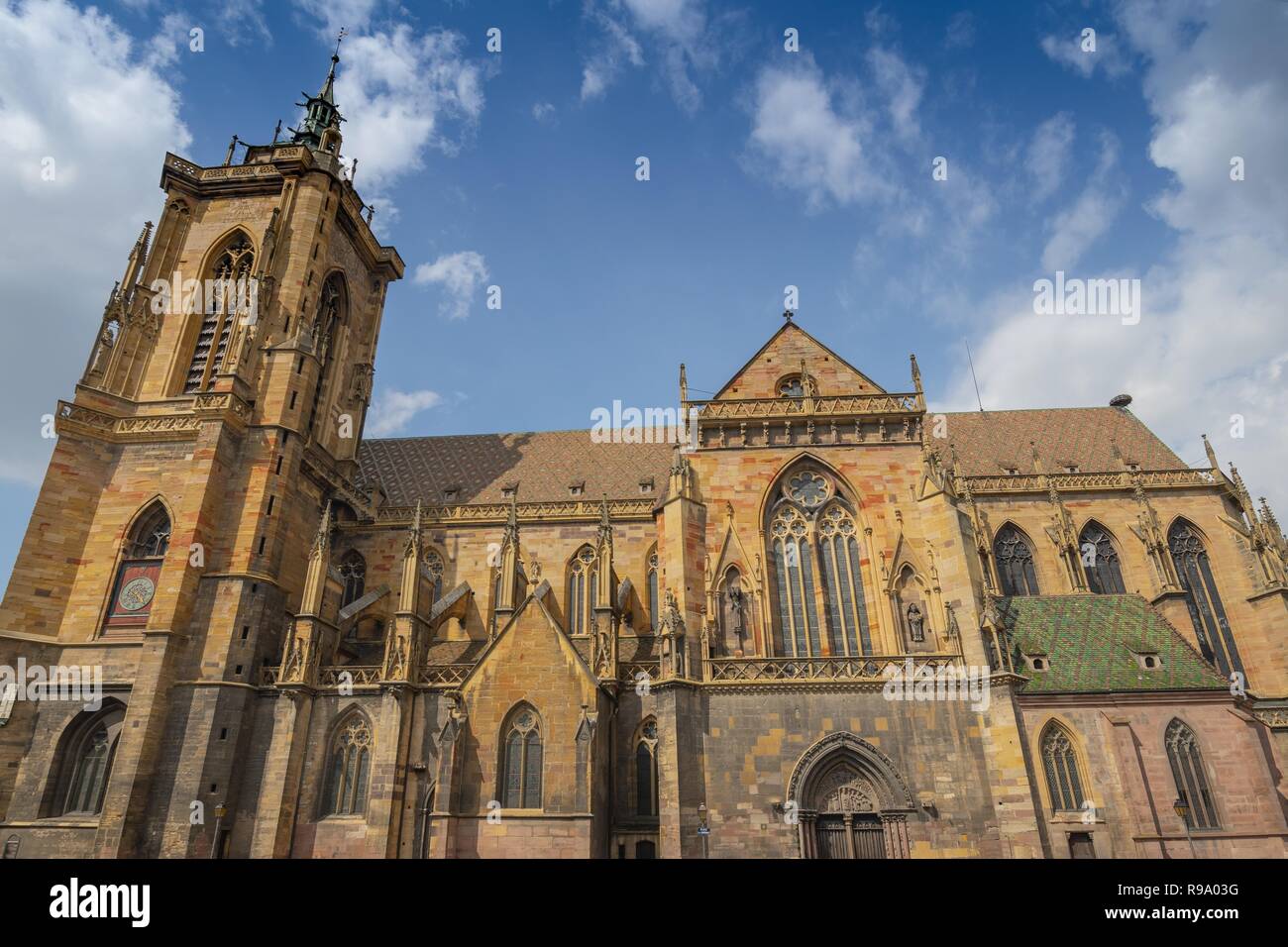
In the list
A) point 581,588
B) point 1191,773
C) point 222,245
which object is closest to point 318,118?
point 222,245

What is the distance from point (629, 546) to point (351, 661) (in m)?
10.8

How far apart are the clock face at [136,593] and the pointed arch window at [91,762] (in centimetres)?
312

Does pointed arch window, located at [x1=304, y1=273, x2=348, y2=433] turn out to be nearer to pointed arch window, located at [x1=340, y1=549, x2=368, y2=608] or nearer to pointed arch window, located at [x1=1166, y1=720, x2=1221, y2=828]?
pointed arch window, located at [x1=340, y1=549, x2=368, y2=608]

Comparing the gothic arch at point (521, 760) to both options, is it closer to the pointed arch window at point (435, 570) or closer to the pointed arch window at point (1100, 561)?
the pointed arch window at point (435, 570)

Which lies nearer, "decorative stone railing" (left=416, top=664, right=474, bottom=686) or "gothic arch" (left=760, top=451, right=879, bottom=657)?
"gothic arch" (left=760, top=451, right=879, bottom=657)

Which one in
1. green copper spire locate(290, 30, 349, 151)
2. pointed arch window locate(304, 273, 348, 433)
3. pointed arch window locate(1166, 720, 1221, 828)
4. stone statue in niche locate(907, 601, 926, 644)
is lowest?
pointed arch window locate(1166, 720, 1221, 828)

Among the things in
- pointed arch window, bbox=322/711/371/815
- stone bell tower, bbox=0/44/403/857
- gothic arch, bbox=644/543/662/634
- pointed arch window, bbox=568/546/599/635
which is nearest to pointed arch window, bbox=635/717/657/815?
gothic arch, bbox=644/543/662/634

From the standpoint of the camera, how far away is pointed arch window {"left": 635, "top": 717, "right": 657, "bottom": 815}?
20172 mm

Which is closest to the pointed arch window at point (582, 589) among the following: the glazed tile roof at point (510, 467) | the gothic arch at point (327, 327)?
the glazed tile roof at point (510, 467)

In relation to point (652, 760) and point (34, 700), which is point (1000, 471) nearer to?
point (652, 760)

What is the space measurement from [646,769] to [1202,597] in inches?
906

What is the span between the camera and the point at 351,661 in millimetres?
24750

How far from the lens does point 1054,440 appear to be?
3450 cm

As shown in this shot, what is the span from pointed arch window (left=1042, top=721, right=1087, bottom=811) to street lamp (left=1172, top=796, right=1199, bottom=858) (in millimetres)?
2080
